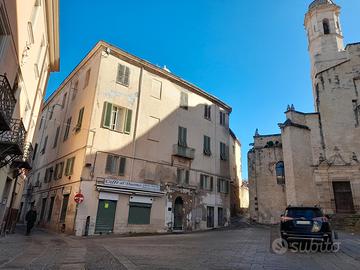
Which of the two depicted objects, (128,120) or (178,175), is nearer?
(128,120)

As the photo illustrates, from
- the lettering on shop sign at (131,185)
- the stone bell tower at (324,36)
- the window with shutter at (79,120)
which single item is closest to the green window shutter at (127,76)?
the window with shutter at (79,120)

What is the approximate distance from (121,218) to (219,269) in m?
12.8

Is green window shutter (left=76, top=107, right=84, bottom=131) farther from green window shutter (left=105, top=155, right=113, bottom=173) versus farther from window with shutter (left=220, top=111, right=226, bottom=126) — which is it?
window with shutter (left=220, top=111, right=226, bottom=126)

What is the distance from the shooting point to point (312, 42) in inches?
1305

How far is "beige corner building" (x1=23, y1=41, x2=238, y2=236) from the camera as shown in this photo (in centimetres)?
1772

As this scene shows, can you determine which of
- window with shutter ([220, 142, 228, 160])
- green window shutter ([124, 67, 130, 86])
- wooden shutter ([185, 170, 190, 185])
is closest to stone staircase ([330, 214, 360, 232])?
window with shutter ([220, 142, 228, 160])

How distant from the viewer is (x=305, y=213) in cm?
981

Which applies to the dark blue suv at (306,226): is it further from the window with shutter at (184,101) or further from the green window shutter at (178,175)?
the window with shutter at (184,101)

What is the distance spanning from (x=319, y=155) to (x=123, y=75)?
18.6 metres

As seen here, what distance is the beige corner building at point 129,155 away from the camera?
17719 mm

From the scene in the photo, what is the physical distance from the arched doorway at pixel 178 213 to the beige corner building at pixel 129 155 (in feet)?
0.24

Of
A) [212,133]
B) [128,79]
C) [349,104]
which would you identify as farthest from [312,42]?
[128,79]

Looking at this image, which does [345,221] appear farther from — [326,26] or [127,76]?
[326,26]

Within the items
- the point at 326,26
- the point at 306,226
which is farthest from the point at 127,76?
the point at 326,26
